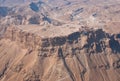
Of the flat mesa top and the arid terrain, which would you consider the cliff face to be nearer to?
the arid terrain

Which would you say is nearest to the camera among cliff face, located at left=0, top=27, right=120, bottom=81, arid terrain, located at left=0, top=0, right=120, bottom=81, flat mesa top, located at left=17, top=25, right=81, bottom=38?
cliff face, located at left=0, top=27, right=120, bottom=81

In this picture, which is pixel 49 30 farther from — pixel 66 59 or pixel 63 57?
pixel 66 59

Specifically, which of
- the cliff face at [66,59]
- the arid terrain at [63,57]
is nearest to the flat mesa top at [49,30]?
the arid terrain at [63,57]

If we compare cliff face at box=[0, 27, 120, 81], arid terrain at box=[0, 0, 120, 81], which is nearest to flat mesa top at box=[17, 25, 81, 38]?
arid terrain at box=[0, 0, 120, 81]

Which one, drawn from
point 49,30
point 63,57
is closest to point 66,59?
point 63,57

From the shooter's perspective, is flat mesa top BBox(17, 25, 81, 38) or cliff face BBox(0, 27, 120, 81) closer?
cliff face BBox(0, 27, 120, 81)

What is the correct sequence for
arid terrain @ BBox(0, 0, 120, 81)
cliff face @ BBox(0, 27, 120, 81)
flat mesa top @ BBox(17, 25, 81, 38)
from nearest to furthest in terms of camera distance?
cliff face @ BBox(0, 27, 120, 81)
arid terrain @ BBox(0, 0, 120, 81)
flat mesa top @ BBox(17, 25, 81, 38)

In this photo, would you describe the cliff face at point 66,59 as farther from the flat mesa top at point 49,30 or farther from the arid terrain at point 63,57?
the flat mesa top at point 49,30

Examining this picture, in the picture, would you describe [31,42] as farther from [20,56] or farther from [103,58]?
[103,58]
